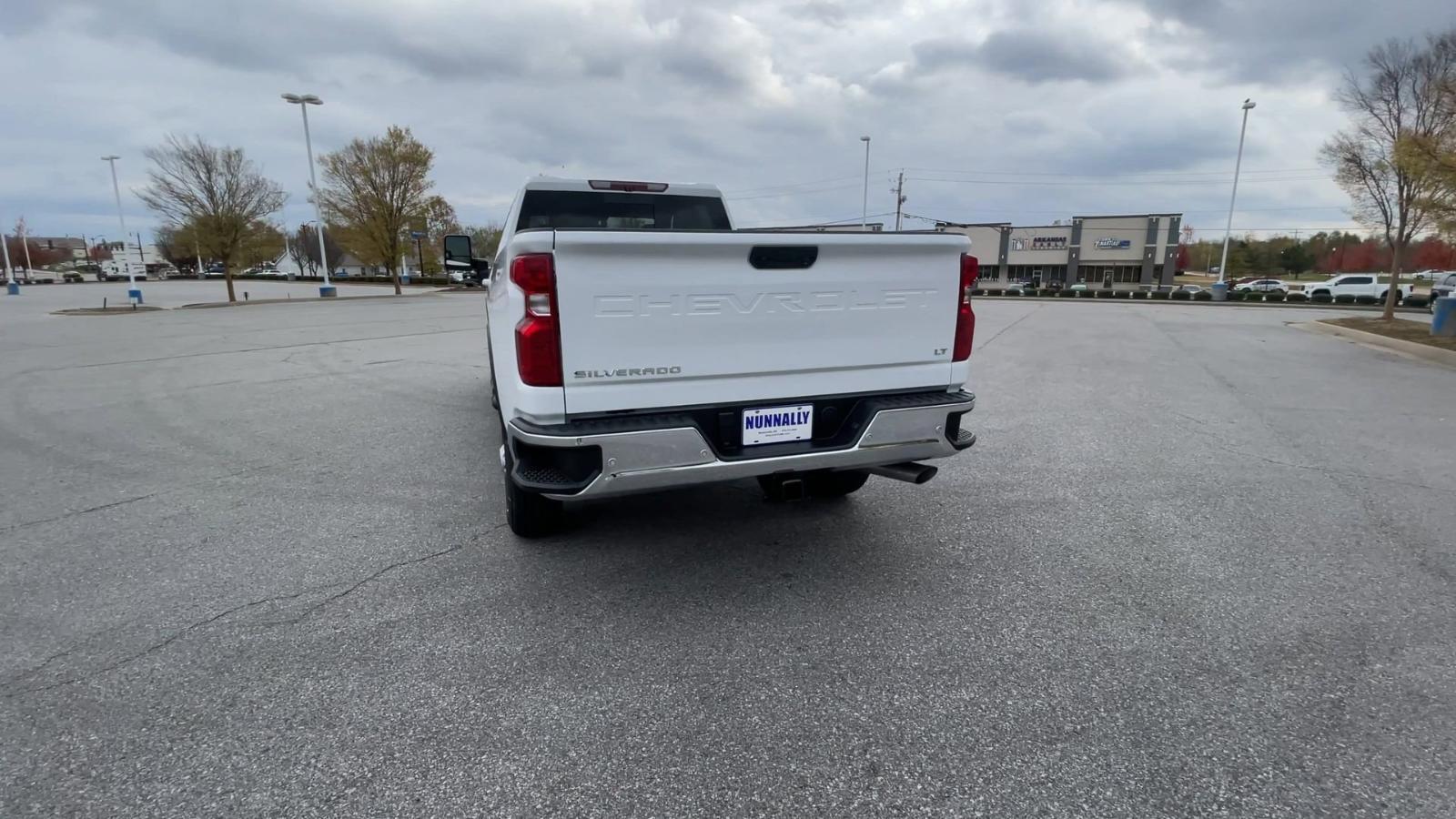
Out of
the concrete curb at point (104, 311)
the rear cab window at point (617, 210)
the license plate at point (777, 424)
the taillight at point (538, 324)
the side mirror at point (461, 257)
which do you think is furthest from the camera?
the concrete curb at point (104, 311)

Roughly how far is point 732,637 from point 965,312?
2061 mm

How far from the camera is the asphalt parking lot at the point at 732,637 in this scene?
2.16 m

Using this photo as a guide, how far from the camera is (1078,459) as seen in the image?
18.9 ft

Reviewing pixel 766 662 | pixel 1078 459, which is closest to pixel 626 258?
pixel 766 662

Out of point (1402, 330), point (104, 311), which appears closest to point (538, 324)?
point (1402, 330)

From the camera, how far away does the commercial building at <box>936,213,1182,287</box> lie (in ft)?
194

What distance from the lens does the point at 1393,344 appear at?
1461 cm

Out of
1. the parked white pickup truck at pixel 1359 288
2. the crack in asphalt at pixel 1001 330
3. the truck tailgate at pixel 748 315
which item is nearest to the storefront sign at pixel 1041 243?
the parked white pickup truck at pixel 1359 288

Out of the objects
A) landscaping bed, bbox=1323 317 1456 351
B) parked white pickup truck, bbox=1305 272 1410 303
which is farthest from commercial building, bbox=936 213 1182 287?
landscaping bed, bbox=1323 317 1456 351

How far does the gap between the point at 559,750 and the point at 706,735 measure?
485 millimetres

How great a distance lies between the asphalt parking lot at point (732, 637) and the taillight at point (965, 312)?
1.13m

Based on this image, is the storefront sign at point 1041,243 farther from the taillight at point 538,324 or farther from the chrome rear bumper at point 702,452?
the taillight at point 538,324

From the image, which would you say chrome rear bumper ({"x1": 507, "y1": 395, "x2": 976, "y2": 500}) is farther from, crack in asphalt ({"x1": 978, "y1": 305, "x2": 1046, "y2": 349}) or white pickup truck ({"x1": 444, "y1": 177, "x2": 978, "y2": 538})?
crack in asphalt ({"x1": 978, "y1": 305, "x2": 1046, "y2": 349})

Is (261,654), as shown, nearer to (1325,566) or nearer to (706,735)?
(706,735)
